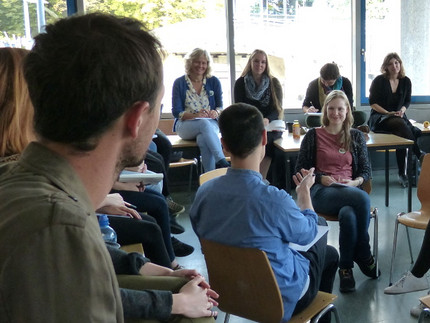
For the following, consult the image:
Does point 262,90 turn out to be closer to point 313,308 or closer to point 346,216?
point 346,216

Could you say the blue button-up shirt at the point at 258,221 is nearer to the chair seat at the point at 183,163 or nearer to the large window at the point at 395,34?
the chair seat at the point at 183,163

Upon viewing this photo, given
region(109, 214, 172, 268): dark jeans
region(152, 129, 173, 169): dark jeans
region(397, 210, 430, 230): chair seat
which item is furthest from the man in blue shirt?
region(152, 129, 173, 169): dark jeans

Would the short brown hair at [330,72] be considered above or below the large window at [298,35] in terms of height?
below

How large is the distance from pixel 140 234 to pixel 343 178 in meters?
1.64

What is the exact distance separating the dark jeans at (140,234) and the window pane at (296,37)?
4331 millimetres

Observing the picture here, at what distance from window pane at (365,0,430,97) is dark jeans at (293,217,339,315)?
4670 mm

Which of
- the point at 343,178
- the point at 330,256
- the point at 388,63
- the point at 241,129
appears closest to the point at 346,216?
the point at 343,178

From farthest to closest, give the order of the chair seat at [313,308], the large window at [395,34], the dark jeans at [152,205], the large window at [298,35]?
the large window at [395,34] < the large window at [298,35] < the dark jeans at [152,205] < the chair seat at [313,308]

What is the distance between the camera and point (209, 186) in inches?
86.2

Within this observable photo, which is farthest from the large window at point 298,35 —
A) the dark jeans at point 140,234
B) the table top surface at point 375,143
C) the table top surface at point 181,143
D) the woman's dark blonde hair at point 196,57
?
the dark jeans at point 140,234

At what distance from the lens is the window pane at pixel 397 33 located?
6812 mm

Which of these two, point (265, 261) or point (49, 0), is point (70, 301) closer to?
point (265, 261)

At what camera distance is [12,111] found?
5.64 ft

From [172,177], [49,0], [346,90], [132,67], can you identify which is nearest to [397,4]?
[346,90]
